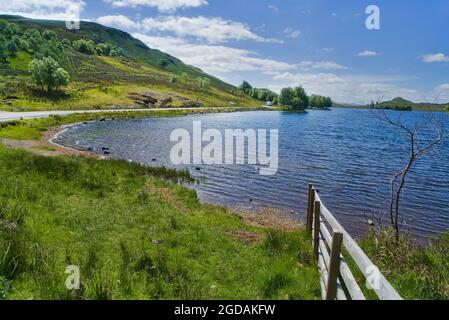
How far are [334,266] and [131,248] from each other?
6.02 metres

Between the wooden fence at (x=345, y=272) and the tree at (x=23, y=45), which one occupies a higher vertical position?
the tree at (x=23, y=45)

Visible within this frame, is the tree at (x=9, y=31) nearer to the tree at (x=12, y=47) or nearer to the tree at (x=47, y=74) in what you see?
the tree at (x=12, y=47)

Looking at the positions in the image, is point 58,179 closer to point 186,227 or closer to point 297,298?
point 186,227

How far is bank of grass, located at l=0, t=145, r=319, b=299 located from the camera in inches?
293

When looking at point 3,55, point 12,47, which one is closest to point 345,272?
point 3,55

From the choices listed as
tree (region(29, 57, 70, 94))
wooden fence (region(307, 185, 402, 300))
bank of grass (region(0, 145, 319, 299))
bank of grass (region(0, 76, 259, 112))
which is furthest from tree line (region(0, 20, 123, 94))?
wooden fence (region(307, 185, 402, 300))

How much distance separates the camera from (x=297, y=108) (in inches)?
7864

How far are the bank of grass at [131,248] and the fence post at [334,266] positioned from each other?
2.86 feet

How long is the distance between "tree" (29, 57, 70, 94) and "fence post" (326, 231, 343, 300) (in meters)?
95.7

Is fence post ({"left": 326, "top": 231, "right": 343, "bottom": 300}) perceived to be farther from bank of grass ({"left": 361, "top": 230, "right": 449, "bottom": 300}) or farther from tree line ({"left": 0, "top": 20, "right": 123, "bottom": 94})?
tree line ({"left": 0, "top": 20, "right": 123, "bottom": 94})

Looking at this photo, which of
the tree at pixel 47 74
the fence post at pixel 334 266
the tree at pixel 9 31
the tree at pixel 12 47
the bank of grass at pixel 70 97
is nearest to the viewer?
the fence post at pixel 334 266

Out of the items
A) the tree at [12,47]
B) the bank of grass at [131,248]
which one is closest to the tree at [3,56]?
the tree at [12,47]

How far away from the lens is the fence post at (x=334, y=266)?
666 cm

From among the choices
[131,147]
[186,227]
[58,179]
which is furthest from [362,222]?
[131,147]
